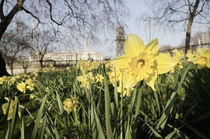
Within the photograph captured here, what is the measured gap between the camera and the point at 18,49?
1408 centimetres

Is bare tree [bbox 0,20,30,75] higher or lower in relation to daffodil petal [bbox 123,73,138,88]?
higher

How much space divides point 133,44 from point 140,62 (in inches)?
4.1

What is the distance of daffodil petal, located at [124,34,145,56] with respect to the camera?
2.06ft

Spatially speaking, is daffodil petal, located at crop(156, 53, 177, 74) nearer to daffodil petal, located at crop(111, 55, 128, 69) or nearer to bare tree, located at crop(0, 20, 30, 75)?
daffodil petal, located at crop(111, 55, 128, 69)

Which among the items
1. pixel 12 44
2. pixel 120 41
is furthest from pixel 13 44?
pixel 120 41

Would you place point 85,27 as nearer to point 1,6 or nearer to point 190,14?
point 1,6

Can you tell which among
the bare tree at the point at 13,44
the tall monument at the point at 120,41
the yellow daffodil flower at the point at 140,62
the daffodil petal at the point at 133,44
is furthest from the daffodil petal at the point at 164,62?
the bare tree at the point at 13,44

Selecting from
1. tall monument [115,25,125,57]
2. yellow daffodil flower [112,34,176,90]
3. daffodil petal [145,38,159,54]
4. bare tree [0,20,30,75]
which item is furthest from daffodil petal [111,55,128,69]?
bare tree [0,20,30,75]

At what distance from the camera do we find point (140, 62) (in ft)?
2.16

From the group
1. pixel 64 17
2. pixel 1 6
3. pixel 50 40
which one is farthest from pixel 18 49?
pixel 64 17

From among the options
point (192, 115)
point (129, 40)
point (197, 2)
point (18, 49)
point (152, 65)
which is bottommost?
point (192, 115)

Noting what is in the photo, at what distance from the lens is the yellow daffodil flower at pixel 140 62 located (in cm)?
61

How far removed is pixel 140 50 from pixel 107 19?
746 centimetres

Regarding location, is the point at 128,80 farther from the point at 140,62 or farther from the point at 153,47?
the point at 153,47
